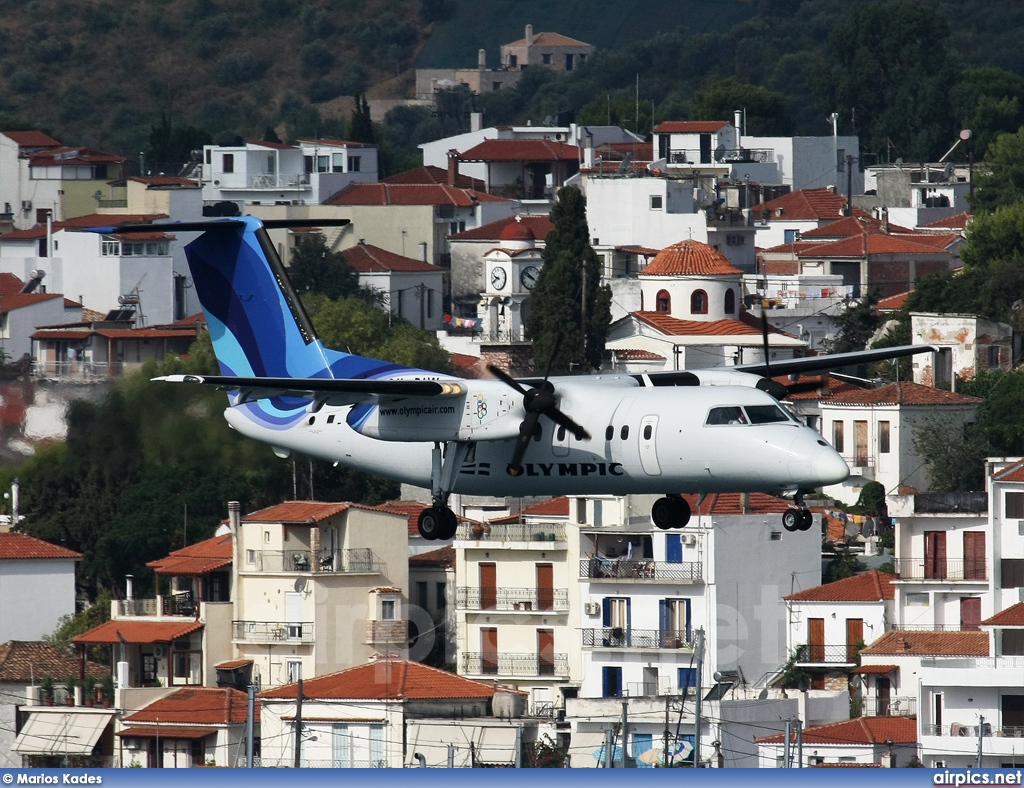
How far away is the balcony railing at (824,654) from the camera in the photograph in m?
65.8

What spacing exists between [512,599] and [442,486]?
3102 centimetres

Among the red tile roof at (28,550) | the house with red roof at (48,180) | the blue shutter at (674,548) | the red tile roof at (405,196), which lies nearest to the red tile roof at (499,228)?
the red tile roof at (405,196)

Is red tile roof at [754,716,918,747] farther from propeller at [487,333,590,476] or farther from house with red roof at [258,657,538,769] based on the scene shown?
propeller at [487,333,590,476]

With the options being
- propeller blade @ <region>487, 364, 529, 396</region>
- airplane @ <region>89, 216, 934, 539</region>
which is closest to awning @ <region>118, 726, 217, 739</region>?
airplane @ <region>89, 216, 934, 539</region>

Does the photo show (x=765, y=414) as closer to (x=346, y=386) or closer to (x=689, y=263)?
(x=346, y=386)

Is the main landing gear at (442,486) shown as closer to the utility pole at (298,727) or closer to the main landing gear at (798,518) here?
the main landing gear at (798,518)

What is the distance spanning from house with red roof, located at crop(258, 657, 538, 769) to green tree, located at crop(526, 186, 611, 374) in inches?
1386

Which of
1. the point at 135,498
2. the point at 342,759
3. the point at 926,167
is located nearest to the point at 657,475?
the point at 342,759

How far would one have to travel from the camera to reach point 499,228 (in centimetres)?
12825

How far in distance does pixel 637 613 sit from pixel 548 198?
8375cm

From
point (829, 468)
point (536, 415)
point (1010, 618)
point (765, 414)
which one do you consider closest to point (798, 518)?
point (829, 468)

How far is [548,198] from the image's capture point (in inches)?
5871

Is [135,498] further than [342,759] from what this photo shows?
Yes

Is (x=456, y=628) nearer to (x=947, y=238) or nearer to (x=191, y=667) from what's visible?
(x=191, y=667)
